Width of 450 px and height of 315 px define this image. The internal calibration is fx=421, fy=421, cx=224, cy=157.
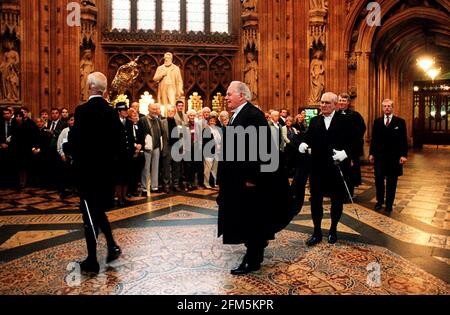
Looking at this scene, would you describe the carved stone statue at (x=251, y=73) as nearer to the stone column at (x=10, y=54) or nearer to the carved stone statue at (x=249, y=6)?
the carved stone statue at (x=249, y=6)

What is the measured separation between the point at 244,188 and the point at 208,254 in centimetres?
96

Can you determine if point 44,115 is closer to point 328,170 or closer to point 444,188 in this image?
point 328,170

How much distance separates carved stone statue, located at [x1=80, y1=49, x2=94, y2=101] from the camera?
13.3 metres

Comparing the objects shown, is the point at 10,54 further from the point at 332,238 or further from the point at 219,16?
the point at 332,238

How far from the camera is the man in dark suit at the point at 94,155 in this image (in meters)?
3.65

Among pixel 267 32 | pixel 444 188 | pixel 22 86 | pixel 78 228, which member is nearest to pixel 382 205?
pixel 444 188

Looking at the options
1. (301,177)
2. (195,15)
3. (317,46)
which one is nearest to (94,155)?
(301,177)

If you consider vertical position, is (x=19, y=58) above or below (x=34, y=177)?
above

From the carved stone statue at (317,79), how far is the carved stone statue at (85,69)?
716cm

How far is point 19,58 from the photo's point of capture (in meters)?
12.4

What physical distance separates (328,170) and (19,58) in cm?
1102

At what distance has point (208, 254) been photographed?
429cm

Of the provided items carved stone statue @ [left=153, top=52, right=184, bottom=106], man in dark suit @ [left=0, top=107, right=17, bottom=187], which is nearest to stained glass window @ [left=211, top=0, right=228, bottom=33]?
carved stone statue @ [left=153, top=52, right=184, bottom=106]
